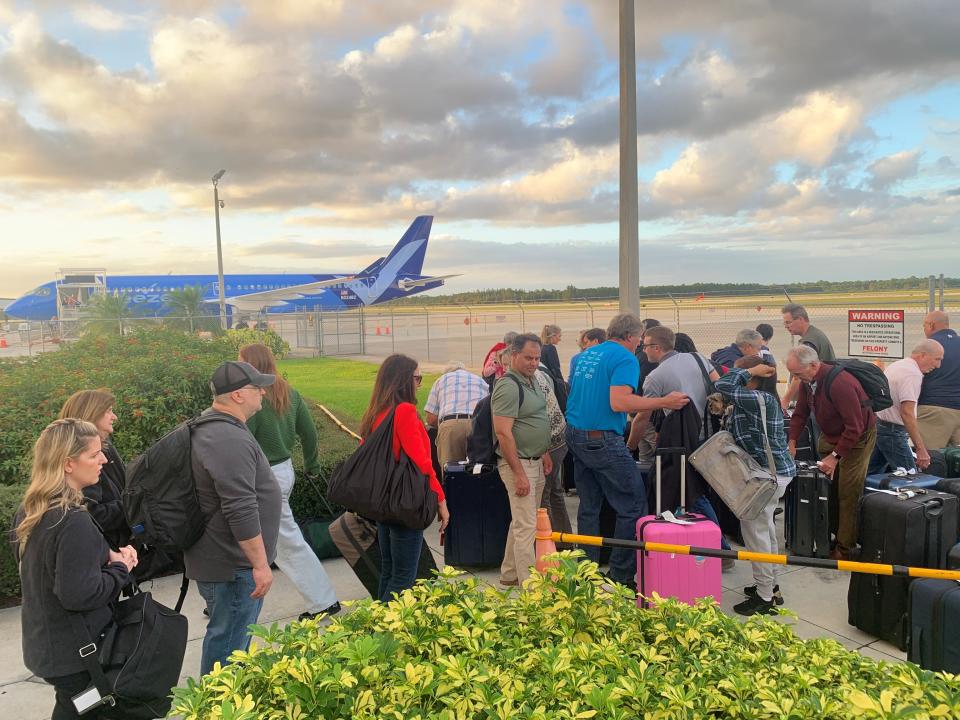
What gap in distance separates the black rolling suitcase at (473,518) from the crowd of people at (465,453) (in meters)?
0.31

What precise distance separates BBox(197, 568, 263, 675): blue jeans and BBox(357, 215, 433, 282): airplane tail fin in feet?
157

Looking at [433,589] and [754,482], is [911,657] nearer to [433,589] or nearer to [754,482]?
[754,482]

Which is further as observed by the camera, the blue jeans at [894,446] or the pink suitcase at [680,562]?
the blue jeans at [894,446]

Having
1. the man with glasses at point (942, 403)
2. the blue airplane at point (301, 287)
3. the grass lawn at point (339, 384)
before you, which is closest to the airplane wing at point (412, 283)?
the blue airplane at point (301, 287)

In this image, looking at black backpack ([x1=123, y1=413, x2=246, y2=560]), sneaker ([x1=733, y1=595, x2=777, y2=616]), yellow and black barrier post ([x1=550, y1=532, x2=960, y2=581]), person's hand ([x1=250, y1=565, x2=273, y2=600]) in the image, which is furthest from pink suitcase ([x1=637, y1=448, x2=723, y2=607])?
black backpack ([x1=123, y1=413, x2=246, y2=560])

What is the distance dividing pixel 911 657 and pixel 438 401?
3863 millimetres

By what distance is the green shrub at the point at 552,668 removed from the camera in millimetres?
1841

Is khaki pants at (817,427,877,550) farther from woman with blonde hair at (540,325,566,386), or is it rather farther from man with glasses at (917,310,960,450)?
woman with blonde hair at (540,325,566,386)

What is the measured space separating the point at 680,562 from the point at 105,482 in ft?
11.0

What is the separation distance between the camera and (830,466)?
5477mm

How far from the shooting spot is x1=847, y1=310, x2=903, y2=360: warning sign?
9.42m

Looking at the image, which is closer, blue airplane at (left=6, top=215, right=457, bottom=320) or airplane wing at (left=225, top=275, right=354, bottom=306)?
blue airplane at (left=6, top=215, right=457, bottom=320)

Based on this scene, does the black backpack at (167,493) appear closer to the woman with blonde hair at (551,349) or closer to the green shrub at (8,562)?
the green shrub at (8,562)

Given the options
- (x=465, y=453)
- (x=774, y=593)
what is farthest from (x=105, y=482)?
(x=774, y=593)
